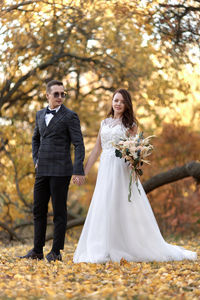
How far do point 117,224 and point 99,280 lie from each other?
121cm

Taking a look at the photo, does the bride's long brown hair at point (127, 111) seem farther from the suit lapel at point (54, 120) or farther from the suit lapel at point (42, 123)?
the suit lapel at point (42, 123)

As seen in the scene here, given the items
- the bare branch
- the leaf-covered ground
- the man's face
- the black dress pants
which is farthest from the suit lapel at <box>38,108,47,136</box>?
the bare branch

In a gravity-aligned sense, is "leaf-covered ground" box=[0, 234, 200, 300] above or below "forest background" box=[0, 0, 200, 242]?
below

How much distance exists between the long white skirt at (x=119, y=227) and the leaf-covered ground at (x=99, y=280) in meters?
0.22

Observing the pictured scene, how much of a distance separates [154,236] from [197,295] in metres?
1.86

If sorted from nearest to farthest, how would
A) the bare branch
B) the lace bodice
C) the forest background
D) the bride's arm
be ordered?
the lace bodice → the bride's arm → the forest background → the bare branch

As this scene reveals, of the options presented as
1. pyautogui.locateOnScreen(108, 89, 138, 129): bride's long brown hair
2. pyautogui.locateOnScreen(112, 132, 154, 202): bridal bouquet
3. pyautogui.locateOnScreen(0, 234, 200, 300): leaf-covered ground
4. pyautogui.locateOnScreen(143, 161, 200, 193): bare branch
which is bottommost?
pyautogui.locateOnScreen(0, 234, 200, 300): leaf-covered ground

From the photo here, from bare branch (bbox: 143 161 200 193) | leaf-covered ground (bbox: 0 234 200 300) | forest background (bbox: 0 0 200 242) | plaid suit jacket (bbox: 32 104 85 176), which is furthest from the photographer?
bare branch (bbox: 143 161 200 193)

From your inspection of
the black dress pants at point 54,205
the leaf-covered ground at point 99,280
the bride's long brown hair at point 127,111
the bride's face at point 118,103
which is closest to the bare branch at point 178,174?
the bride's long brown hair at point 127,111

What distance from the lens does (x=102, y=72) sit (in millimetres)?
9625

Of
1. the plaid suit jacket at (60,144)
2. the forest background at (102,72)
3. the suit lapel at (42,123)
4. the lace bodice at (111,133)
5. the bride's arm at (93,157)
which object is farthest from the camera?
the forest background at (102,72)

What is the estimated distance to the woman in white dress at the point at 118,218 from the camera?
5328 mm

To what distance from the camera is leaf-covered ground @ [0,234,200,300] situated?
145 inches

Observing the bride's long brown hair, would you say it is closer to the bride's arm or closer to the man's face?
the bride's arm
